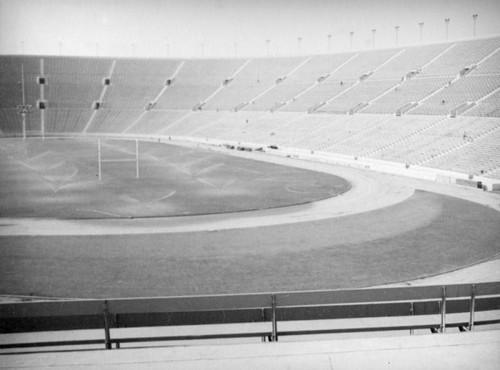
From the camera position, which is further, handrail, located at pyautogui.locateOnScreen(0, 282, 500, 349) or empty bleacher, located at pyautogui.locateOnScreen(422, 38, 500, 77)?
empty bleacher, located at pyautogui.locateOnScreen(422, 38, 500, 77)

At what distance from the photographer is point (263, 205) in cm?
3069

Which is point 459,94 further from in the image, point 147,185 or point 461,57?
point 147,185

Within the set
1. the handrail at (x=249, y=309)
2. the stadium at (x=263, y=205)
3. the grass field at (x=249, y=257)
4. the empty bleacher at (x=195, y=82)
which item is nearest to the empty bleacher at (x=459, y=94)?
the stadium at (x=263, y=205)

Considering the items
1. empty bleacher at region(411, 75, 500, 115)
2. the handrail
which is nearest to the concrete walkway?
the handrail

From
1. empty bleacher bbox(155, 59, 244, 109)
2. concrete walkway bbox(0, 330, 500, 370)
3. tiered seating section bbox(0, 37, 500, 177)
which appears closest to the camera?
concrete walkway bbox(0, 330, 500, 370)

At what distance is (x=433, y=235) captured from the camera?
22891mm

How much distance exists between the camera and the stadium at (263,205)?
382 inches

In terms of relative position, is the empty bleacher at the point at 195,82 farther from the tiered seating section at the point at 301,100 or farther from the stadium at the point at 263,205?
the stadium at the point at 263,205

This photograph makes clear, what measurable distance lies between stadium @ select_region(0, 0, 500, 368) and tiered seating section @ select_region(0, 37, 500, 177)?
370mm

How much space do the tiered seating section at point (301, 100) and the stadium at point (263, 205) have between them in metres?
0.37

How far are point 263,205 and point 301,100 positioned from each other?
181ft

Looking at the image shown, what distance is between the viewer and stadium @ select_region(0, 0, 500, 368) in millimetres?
9711

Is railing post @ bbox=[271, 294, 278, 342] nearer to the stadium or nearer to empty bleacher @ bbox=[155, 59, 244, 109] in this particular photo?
the stadium

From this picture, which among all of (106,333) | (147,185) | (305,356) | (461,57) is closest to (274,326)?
(305,356)
